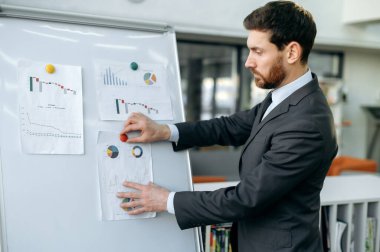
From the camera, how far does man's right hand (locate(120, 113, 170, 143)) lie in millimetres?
1541

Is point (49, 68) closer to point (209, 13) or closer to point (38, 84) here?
point (38, 84)

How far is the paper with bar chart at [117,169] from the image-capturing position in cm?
149

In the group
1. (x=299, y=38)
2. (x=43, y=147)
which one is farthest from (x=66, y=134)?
(x=299, y=38)

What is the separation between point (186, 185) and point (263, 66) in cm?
61

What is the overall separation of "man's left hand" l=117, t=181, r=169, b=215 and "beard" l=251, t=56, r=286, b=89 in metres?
0.54

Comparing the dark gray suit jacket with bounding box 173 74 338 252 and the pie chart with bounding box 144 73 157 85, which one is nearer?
the dark gray suit jacket with bounding box 173 74 338 252

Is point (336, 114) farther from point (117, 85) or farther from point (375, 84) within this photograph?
point (117, 85)

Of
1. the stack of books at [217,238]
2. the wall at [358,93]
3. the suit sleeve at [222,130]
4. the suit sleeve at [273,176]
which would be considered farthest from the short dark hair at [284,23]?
the wall at [358,93]

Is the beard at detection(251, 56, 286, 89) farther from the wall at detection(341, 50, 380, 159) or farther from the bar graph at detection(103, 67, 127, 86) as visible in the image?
the wall at detection(341, 50, 380, 159)

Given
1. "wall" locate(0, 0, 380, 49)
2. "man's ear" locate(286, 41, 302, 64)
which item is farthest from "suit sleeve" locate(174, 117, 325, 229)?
"wall" locate(0, 0, 380, 49)

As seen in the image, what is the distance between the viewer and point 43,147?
143cm

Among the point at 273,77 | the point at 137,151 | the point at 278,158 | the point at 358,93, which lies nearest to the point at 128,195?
the point at 137,151

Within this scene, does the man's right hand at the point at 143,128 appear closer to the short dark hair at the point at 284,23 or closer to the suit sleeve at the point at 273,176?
the suit sleeve at the point at 273,176

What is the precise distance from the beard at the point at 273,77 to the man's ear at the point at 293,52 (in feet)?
0.10
